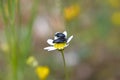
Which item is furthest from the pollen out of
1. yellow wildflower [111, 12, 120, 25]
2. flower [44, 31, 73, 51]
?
yellow wildflower [111, 12, 120, 25]

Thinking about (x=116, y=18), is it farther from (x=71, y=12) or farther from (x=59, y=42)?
(x=59, y=42)

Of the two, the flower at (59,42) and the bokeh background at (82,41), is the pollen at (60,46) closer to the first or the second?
the flower at (59,42)

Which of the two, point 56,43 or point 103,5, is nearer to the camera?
point 56,43

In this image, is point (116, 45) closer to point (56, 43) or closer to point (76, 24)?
point (76, 24)

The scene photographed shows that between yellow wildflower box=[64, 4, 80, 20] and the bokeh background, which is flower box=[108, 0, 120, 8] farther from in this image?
yellow wildflower box=[64, 4, 80, 20]

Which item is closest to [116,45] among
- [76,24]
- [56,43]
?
[76,24]

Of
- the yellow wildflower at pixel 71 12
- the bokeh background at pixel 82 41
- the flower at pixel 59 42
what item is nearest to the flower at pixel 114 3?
the bokeh background at pixel 82 41

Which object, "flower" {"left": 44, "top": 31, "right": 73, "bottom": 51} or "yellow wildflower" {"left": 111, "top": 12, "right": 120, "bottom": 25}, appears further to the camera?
"yellow wildflower" {"left": 111, "top": 12, "right": 120, "bottom": 25}

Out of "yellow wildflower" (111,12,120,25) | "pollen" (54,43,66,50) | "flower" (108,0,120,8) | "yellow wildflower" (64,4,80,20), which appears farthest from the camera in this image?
"flower" (108,0,120,8)
